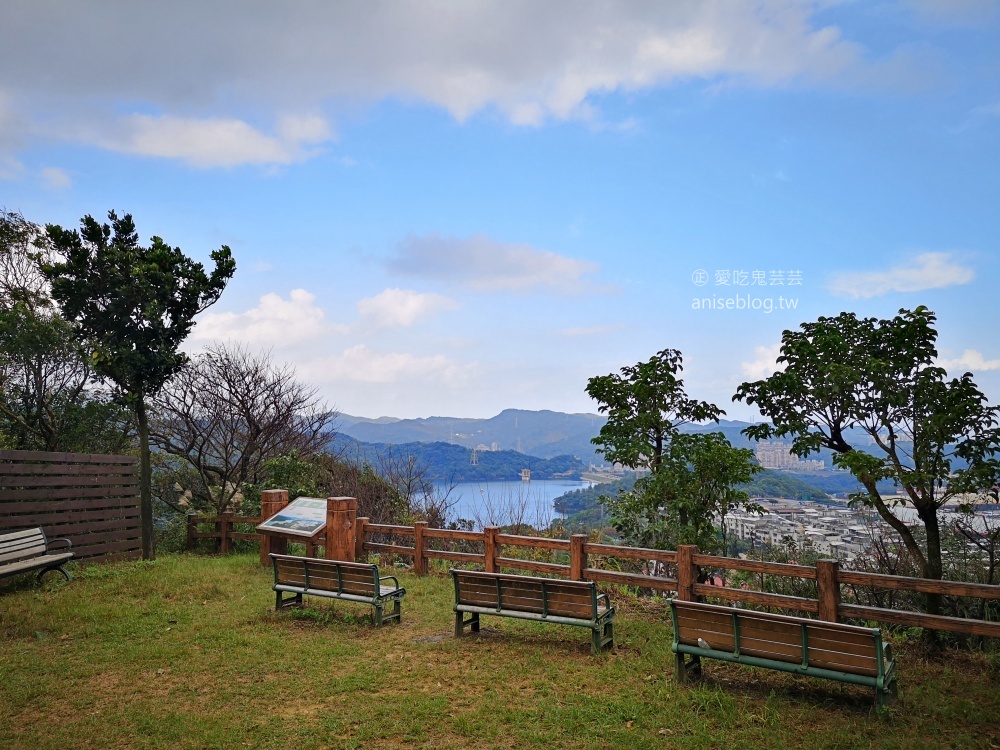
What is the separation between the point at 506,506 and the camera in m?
15.1

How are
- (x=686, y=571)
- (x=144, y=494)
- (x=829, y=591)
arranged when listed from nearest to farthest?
(x=829, y=591) → (x=686, y=571) → (x=144, y=494)

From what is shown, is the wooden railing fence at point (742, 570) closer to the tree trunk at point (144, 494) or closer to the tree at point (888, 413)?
the tree at point (888, 413)

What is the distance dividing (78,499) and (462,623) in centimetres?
784

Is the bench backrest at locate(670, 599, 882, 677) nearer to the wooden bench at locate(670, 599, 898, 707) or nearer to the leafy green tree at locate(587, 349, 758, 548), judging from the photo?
the wooden bench at locate(670, 599, 898, 707)

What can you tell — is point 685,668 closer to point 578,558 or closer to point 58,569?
point 578,558

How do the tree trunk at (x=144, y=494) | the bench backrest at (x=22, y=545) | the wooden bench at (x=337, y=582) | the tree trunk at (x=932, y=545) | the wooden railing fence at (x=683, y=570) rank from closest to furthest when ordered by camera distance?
the wooden railing fence at (x=683, y=570) < the tree trunk at (x=932, y=545) < the wooden bench at (x=337, y=582) < the bench backrest at (x=22, y=545) < the tree trunk at (x=144, y=494)

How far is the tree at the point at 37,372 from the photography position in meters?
12.4

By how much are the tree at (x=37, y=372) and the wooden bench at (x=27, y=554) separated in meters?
3.28

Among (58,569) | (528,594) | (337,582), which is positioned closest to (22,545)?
(58,569)

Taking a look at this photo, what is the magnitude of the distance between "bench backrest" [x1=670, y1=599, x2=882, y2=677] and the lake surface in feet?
28.6

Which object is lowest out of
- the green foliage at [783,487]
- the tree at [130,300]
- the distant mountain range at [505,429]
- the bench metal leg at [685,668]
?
the bench metal leg at [685,668]

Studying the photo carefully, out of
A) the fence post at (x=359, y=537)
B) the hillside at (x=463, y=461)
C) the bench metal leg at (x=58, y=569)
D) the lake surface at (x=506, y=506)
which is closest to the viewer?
the bench metal leg at (x=58, y=569)

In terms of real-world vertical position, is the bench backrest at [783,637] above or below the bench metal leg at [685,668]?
above

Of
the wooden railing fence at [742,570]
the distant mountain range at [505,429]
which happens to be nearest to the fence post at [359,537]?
the wooden railing fence at [742,570]
